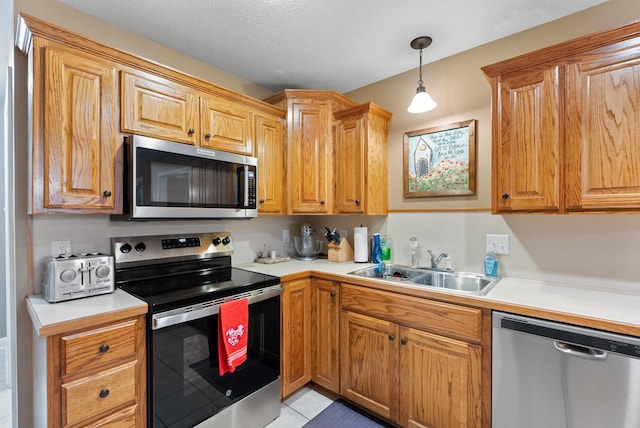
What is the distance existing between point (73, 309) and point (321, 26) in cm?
199

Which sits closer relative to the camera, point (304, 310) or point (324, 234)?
point (304, 310)

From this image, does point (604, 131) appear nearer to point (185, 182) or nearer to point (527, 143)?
point (527, 143)

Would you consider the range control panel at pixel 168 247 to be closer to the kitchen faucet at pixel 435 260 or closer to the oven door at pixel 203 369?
the oven door at pixel 203 369

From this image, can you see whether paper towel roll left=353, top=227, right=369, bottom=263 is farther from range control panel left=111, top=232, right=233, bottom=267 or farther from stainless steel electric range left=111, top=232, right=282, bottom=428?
range control panel left=111, top=232, right=233, bottom=267

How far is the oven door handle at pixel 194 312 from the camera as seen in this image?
137cm

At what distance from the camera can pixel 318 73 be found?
97.7 inches

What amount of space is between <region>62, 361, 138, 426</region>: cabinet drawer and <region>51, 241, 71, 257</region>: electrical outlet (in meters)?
0.78

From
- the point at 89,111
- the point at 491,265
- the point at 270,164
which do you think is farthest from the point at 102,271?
the point at 491,265

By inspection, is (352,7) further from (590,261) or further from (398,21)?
(590,261)

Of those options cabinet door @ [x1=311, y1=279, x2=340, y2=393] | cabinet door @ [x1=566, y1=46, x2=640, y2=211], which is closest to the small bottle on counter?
cabinet door @ [x1=311, y1=279, x2=340, y2=393]

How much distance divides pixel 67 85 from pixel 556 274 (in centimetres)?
283

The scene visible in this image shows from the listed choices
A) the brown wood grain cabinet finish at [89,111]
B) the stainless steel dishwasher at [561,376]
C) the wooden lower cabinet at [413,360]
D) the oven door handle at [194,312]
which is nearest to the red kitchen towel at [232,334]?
the oven door handle at [194,312]

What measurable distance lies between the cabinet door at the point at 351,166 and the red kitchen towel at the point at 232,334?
1154 mm

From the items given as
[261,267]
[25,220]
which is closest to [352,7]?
[261,267]
